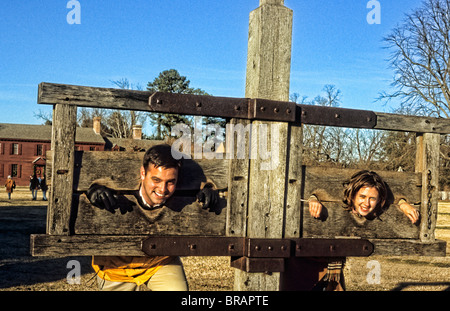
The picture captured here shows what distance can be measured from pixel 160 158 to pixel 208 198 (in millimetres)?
446

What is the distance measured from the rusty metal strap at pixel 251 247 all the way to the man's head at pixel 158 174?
30cm

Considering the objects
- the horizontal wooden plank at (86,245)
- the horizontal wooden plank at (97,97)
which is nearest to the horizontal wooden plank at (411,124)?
the horizontal wooden plank at (97,97)

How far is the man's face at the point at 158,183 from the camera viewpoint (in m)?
3.65

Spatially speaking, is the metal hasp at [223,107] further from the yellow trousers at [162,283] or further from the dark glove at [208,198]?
the yellow trousers at [162,283]

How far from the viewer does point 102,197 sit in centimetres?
350

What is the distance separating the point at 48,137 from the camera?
65.1 meters

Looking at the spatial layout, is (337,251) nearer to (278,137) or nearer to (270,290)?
(270,290)

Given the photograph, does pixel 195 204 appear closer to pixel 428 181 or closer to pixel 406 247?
pixel 406 247

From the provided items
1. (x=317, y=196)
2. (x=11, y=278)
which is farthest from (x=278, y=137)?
(x=11, y=278)

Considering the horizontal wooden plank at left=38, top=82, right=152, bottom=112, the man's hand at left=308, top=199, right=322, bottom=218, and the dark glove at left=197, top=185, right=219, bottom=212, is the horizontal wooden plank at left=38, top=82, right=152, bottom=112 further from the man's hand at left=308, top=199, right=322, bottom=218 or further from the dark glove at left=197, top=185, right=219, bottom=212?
the man's hand at left=308, top=199, right=322, bottom=218

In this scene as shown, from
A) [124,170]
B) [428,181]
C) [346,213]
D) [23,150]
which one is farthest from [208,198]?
[23,150]

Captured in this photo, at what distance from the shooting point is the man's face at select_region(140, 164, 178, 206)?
3646 millimetres

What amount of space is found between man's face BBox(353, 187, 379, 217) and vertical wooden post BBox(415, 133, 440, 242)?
1.59ft

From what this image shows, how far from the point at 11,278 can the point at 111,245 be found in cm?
687
